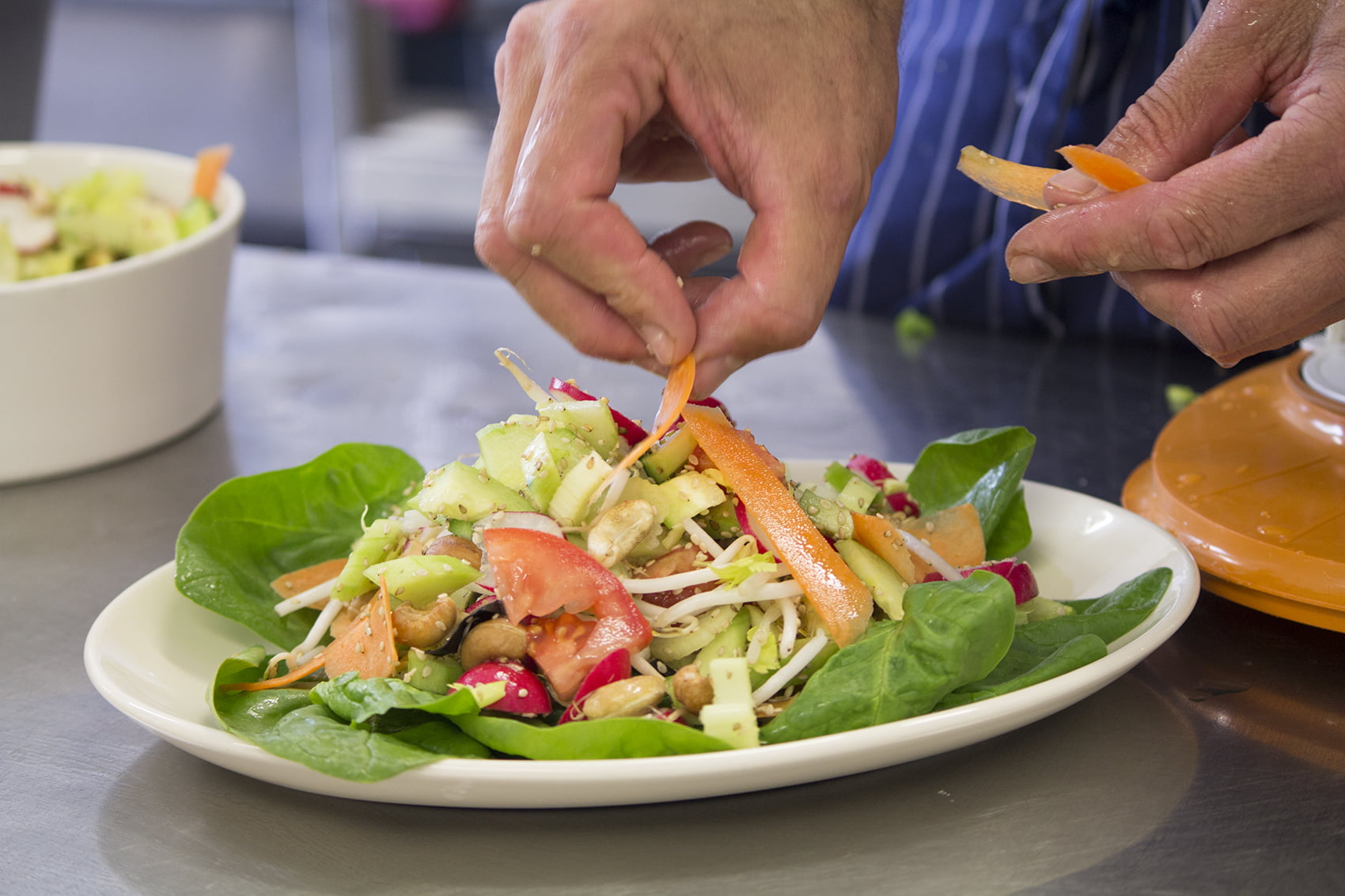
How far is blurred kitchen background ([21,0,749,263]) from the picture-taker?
460 centimetres

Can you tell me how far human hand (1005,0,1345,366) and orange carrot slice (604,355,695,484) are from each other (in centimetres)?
32

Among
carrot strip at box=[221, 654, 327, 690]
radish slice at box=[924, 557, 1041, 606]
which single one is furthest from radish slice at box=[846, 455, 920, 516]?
carrot strip at box=[221, 654, 327, 690]

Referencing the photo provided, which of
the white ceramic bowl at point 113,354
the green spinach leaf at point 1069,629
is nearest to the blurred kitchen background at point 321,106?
the white ceramic bowl at point 113,354

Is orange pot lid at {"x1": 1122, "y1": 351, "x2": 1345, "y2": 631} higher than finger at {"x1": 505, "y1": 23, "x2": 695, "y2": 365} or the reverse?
the reverse

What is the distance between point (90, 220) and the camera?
1.77 meters

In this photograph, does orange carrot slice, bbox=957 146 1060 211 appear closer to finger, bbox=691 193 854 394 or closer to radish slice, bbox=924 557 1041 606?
finger, bbox=691 193 854 394

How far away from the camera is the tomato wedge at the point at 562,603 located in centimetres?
99

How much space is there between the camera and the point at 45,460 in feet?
5.41

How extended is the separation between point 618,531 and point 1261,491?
72 cm

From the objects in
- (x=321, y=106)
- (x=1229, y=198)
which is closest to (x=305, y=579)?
(x=1229, y=198)

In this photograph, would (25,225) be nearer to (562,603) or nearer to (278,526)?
(278,526)

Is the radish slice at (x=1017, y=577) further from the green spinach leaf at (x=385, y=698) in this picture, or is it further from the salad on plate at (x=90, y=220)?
the salad on plate at (x=90, y=220)

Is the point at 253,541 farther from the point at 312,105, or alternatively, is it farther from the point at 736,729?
the point at 312,105

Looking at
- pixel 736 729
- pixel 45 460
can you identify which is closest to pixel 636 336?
pixel 736 729
